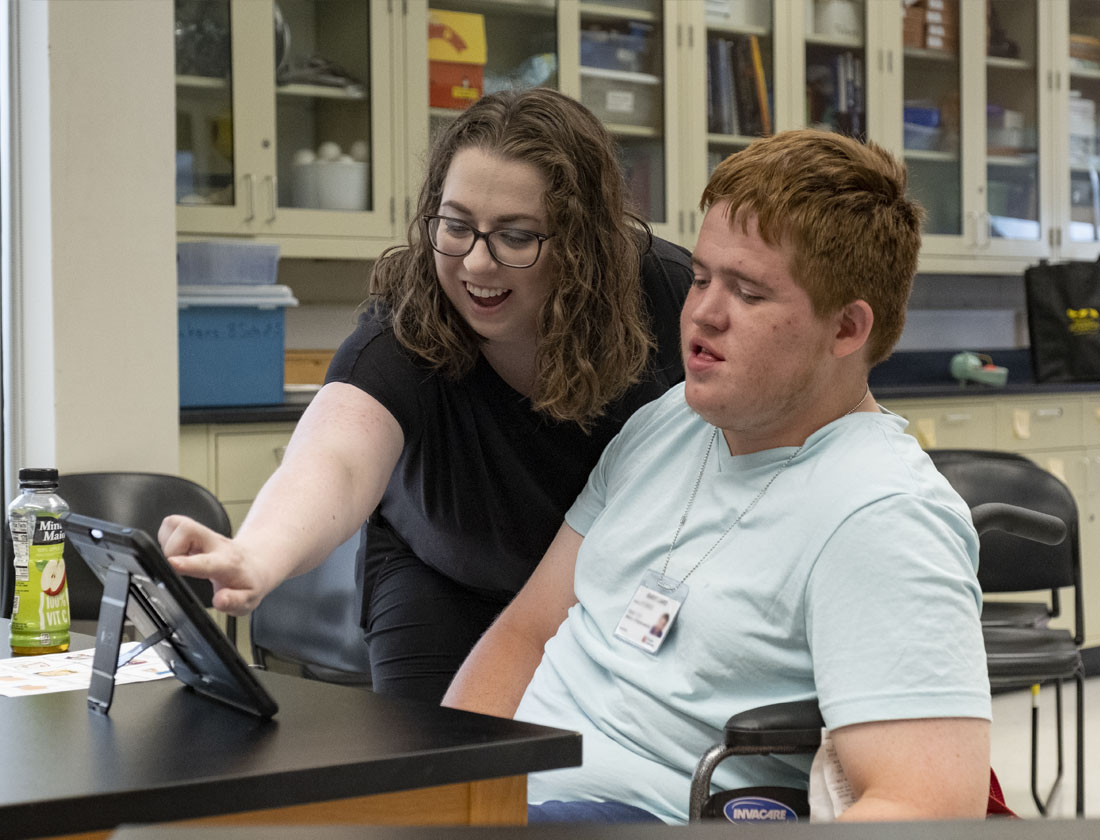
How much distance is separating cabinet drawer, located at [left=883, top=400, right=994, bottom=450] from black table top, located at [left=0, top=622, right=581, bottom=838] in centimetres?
316

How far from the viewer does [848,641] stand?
3.56ft

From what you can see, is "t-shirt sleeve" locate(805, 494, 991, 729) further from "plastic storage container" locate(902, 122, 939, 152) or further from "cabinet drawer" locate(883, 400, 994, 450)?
"plastic storage container" locate(902, 122, 939, 152)

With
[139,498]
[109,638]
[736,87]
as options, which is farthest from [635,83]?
[109,638]

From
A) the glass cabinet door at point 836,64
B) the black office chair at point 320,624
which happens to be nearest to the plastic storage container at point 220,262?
the black office chair at point 320,624

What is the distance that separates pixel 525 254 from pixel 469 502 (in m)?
0.35

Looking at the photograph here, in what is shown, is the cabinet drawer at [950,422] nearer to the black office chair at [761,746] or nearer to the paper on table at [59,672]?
the black office chair at [761,746]

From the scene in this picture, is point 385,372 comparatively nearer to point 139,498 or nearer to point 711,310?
point 711,310

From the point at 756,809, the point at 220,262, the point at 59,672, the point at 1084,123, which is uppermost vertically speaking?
the point at 1084,123

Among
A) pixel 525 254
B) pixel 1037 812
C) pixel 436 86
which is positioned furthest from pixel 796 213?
pixel 436 86

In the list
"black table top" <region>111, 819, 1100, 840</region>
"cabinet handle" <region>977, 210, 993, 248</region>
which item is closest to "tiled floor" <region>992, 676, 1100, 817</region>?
"cabinet handle" <region>977, 210, 993, 248</region>

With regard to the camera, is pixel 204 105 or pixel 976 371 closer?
pixel 204 105

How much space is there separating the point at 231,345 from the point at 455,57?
1.12 m

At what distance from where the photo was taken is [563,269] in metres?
1.47

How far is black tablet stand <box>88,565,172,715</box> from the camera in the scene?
3.34ft
